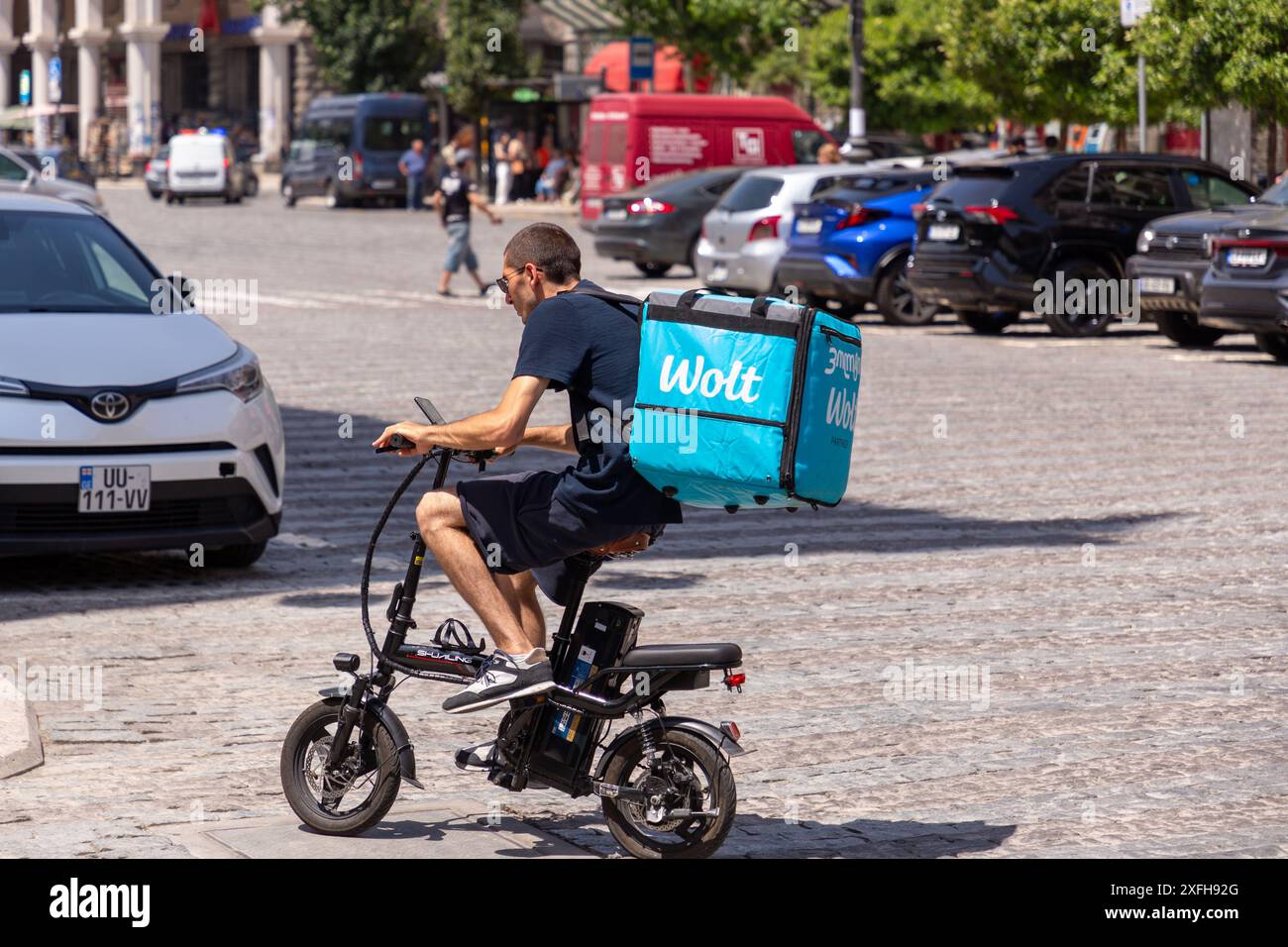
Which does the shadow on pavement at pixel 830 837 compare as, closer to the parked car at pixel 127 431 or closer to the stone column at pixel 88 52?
the parked car at pixel 127 431

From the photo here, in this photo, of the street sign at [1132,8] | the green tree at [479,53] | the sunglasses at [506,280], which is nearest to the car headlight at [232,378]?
the sunglasses at [506,280]

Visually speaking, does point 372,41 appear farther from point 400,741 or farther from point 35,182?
point 400,741

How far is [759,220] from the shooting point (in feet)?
82.2

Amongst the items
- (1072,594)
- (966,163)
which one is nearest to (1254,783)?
(1072,594)

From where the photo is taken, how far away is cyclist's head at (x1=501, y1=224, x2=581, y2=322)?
5816mm

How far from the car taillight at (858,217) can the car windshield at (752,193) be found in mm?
1510

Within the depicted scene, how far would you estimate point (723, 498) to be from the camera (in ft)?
18.2

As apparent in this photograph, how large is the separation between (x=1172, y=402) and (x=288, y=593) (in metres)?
8.91

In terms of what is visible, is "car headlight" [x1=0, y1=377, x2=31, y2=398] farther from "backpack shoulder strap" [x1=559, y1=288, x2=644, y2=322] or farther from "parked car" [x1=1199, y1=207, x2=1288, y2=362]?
"parked car" [x1=1199, y1=207, x2=1288, y2=362]

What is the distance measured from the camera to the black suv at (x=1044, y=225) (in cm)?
2188

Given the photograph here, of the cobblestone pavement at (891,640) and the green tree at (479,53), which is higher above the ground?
the green tree at (479,53)

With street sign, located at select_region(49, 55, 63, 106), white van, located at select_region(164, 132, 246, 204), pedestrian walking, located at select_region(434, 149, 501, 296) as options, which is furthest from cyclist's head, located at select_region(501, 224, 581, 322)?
street sign, located at select_region(49, 55, 63, 106)

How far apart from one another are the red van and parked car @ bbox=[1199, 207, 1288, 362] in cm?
1574

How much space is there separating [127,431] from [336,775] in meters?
3.69
